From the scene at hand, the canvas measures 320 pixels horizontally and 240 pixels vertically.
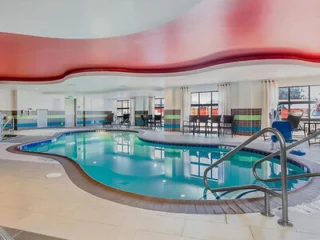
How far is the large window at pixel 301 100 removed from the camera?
9133 millimetres

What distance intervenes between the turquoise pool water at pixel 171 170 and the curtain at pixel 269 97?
3426mm

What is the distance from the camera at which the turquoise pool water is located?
147 inches

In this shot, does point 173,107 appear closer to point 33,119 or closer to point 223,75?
point 223,75

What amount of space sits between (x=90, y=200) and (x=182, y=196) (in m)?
1.51

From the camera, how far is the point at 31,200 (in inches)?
99.1

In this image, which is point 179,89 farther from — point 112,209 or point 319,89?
point 112,209

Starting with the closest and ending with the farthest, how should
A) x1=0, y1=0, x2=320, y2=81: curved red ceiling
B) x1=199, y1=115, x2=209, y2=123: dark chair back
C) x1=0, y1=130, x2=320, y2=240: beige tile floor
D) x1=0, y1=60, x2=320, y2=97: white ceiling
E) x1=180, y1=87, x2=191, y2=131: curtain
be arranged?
x1=0, y1=130, x2=320, y2=240: beige tile floor
x1=0, y1=0, x2=320, y2=81: curved red ceiling
x1=0, y1=60, x2=320, y2=97: white ceiling
x1=199, y1=115, x2=209, y2=123: dark chair back
x1=180, y1=87, x2=191, y2=131: curtain

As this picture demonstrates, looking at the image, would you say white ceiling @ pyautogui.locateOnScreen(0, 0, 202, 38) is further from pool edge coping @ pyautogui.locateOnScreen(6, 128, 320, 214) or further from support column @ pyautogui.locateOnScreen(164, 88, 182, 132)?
support column @ pyautogui.locateOnScreen(164, 88, 182, 132)

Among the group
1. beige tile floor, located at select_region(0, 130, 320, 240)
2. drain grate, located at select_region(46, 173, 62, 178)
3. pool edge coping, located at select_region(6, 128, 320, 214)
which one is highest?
beige tile floor, located at select_region(0, 130, 320, 240)

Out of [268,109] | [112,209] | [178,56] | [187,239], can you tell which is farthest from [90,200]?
[268,109]

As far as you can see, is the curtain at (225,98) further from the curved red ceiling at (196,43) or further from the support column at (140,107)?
the support column at (140,107)

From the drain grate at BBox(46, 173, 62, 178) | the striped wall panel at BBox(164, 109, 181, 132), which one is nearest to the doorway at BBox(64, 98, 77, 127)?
the striped wall panel at BBox(164, 109, 181, 132)

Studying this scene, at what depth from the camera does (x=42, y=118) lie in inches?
583

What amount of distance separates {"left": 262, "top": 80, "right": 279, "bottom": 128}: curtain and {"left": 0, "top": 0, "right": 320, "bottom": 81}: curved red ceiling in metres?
3.48
